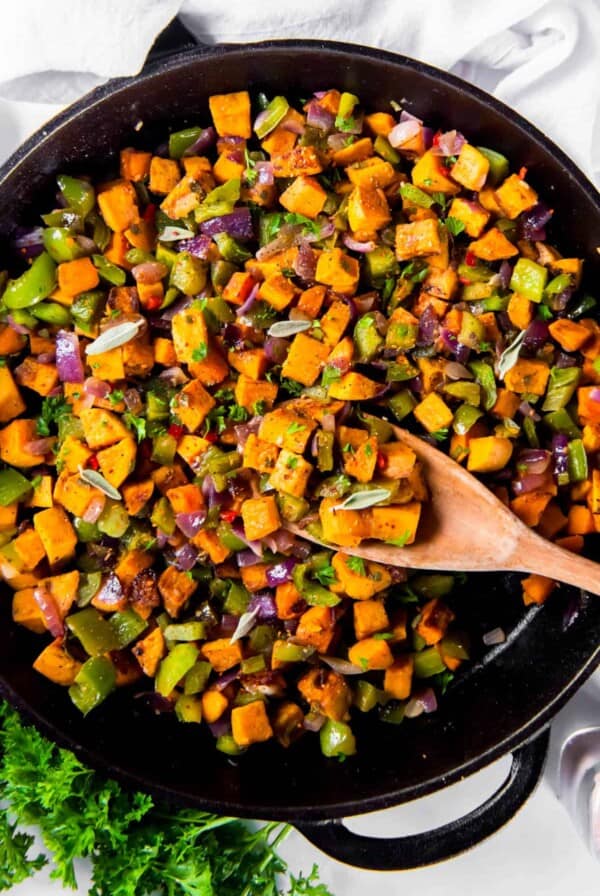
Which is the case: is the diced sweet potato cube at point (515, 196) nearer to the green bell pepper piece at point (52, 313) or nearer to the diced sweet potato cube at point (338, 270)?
the diced sweet potato cube at point (338, 270)

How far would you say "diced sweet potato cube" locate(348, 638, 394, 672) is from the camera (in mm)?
3001

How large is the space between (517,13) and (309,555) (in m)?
1.99

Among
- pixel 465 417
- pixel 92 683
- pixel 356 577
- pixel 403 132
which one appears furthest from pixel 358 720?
pixel 403 132

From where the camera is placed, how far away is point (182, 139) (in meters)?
2.96

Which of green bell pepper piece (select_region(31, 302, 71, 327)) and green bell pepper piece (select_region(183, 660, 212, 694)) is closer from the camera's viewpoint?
green bell pepper piece (select_region(31, 302, 71, 327))

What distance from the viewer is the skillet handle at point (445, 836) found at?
302cm

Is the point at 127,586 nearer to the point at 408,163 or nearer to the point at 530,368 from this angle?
the point at 530,368

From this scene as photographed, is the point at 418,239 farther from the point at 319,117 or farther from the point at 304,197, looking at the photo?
the point at 319,117

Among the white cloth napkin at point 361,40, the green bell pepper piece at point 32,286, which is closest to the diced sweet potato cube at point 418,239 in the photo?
the white cloth napkin at point 361,40

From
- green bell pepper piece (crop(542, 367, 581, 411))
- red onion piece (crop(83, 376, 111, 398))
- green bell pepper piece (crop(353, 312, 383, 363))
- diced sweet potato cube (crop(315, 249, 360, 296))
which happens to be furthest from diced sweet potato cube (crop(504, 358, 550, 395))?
red onion piece (crop(83, 376, 111, 398))

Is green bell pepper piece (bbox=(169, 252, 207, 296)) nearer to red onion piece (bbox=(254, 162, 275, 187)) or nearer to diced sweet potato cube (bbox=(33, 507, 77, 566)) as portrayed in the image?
red onion piece (bbox=(254, 162, 275, 187))

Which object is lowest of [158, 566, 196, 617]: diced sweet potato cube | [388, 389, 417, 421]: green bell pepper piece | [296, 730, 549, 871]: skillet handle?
[296, 730, 549, 871]: skillet handle

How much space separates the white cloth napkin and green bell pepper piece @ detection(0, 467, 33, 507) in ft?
3.88

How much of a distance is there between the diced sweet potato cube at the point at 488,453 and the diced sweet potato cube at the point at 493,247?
598 mm
